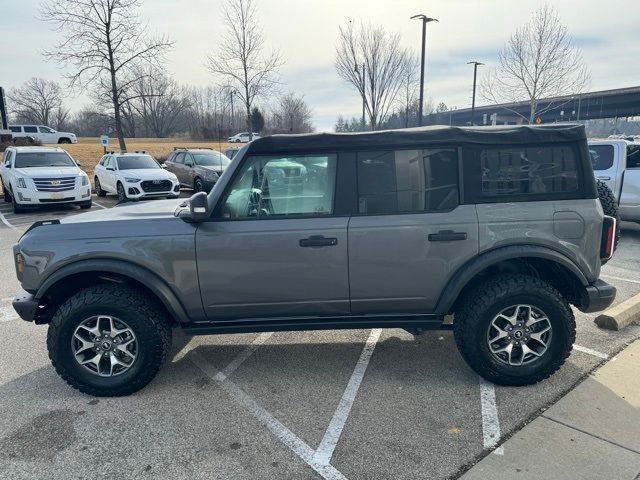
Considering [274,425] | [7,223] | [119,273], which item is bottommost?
[274,425]

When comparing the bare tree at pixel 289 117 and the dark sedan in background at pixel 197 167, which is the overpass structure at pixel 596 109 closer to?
the bare tree at pixel 289 117

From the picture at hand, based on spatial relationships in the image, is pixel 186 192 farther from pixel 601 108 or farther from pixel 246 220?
pixel 601 108

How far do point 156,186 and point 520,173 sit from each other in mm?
12084

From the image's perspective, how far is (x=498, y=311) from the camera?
3.35 m

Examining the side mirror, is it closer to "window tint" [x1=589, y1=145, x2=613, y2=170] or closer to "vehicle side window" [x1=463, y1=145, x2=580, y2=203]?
"vehicle side window" [x1=463, y1=145, x2=580, y2=203]

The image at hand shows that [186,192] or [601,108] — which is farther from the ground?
[601,108]

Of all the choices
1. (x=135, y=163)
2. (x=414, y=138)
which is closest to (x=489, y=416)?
(x=414, y=138)

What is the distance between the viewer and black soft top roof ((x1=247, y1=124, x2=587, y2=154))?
10.9 feet

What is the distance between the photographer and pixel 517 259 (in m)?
3.57

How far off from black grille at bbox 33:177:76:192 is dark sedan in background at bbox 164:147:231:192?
3.97 meters

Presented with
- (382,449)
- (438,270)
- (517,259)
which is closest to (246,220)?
(438,270)

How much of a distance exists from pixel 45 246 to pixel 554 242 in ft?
12.3

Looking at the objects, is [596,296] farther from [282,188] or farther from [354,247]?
[282,188]

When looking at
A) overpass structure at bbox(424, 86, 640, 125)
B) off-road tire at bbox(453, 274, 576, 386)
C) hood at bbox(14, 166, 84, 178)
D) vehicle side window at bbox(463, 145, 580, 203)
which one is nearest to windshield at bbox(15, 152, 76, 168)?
hood at bbox(14, 166, 84, 178)
